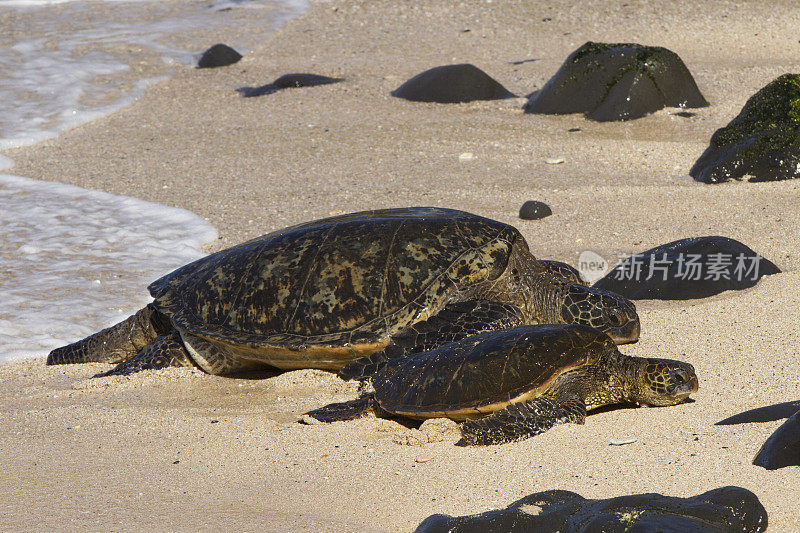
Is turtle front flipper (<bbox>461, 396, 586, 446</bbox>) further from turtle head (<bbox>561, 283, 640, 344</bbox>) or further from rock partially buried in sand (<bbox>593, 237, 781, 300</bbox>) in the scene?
rock partially buried in sand (<bbox>593, 237, 781, 300</bbox>)

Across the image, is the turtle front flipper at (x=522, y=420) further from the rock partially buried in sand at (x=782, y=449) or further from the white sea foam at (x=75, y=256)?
the white sea foam at (x=75, y=256)

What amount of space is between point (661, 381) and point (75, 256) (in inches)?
185

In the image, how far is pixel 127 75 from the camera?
40.7 ft

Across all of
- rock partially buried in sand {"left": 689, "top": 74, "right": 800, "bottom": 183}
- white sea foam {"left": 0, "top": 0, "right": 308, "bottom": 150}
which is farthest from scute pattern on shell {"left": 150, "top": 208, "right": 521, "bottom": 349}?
white sea foam {"left": 0, "top": 0, "right": 308, "bottom": 150}

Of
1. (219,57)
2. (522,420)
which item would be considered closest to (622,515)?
(522,420)

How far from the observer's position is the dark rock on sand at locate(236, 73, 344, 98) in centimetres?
1084

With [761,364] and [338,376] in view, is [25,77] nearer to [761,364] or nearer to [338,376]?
[338,376]

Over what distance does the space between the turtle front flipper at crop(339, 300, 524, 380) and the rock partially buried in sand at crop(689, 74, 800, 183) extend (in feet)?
11.7

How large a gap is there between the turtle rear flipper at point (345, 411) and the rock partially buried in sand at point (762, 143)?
14.3ft

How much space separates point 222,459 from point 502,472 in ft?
3.66

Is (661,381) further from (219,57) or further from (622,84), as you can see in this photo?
(219,57)

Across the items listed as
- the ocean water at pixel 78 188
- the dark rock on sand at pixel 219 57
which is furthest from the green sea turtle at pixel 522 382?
the dark rock on sand at pixel 219 57

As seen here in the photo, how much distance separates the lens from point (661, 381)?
3688 mm

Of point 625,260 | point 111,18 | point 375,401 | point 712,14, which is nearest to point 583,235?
point 625,260
